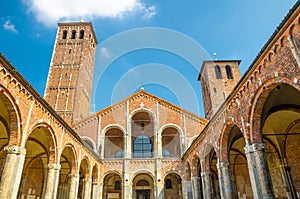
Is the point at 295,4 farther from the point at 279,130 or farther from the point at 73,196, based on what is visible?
the point at 73,196

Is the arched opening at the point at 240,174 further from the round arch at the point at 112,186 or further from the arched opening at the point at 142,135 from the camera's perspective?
the round arch at the point at 112,186

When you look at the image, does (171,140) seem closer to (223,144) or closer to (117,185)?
(117,185)

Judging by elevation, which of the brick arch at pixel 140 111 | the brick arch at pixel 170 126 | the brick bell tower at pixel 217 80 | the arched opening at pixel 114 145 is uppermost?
the brick bell tower at pixel 217 80

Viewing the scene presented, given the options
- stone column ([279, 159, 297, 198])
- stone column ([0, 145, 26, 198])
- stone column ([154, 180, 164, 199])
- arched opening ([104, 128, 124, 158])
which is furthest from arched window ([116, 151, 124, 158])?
stone column ([0, 145, 26, 198])

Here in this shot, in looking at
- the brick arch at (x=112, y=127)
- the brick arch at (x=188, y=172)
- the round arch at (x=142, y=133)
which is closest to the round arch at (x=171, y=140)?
the round arch at (x=142, y=133)

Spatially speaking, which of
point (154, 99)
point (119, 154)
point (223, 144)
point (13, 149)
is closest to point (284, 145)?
point (223, 144)

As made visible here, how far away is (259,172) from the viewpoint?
820 cm

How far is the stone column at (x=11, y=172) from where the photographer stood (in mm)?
7700

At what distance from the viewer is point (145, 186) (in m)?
21.5

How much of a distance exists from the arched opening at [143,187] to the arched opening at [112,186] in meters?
1.47

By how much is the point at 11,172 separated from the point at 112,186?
14937 mm

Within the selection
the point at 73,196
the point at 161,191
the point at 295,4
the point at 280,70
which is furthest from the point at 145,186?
the point at 295,4

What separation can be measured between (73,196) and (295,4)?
14.1m

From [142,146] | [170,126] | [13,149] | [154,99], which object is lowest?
[13,149]
